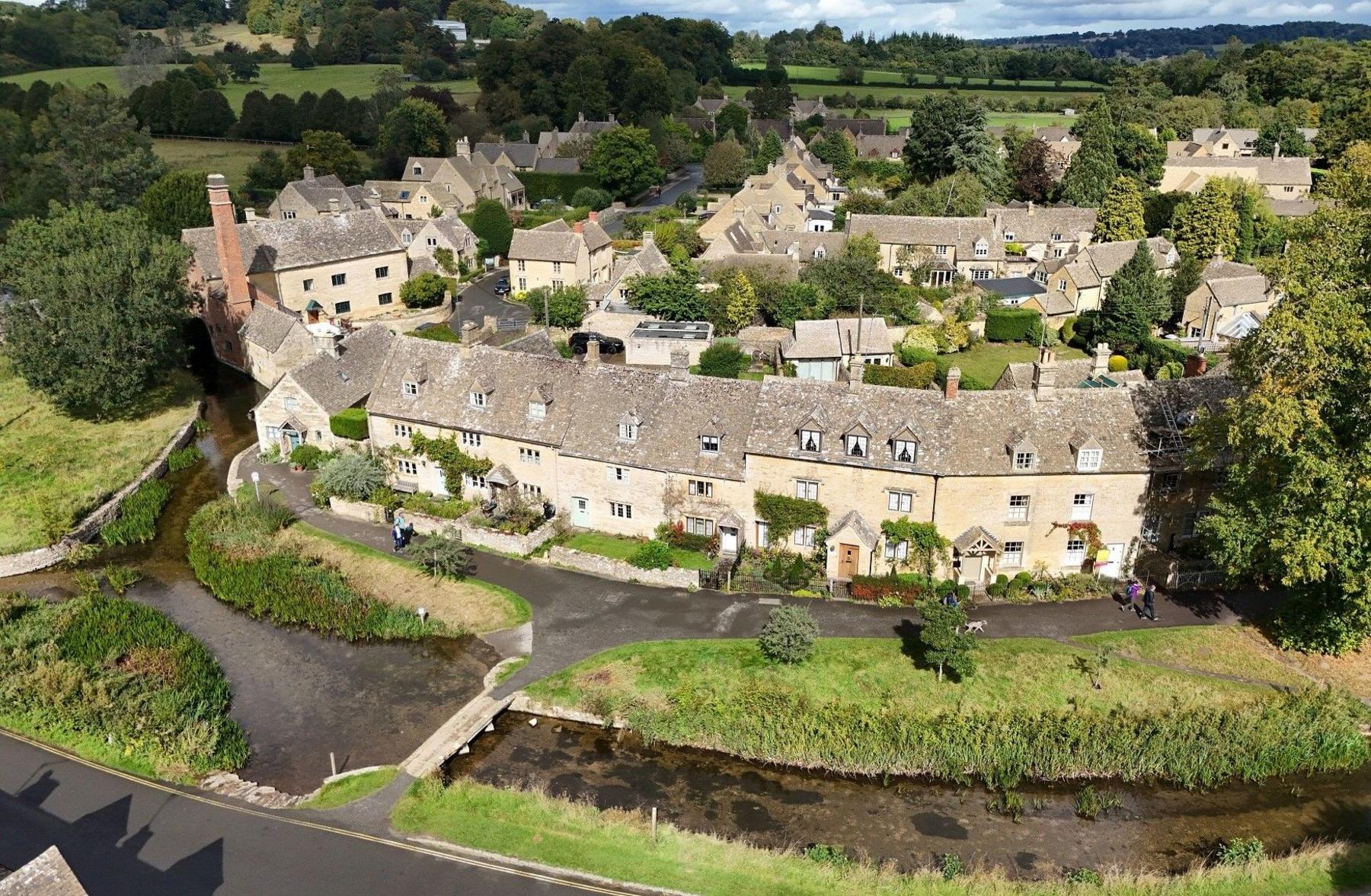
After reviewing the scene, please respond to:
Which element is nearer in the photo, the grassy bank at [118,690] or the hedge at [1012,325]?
the grassy bank at [118,690]

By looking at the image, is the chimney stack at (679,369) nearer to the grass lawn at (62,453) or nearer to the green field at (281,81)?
the grass lawn at (62,453)

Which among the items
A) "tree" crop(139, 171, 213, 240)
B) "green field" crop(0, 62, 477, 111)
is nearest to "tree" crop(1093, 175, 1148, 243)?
"tree" crop(139, 171, 213, 240)

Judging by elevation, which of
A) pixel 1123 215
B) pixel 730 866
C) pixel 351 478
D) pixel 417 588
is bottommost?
pixel 730 866

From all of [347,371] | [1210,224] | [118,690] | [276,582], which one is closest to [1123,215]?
[1210,224]

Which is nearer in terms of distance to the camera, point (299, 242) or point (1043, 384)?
point (1043, 384)

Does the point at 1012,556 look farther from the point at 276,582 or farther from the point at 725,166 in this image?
the point at 725,166

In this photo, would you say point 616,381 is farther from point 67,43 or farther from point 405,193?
point 67,43

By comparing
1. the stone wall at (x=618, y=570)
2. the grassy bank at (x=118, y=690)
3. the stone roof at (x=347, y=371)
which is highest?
the stone roof at (x=347, y=371)

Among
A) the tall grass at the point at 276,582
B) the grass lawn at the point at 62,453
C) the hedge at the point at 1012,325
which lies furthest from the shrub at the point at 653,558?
the hedge at the point at 1012,325
